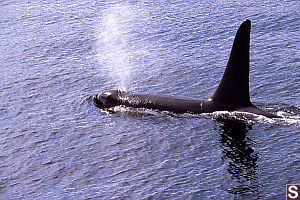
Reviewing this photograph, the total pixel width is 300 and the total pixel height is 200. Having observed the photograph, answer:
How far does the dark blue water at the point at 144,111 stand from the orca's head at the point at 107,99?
805 millimetres

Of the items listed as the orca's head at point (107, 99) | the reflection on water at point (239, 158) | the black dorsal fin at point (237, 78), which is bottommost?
the reflection on water at point (239, 158)

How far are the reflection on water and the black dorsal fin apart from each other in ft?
5.04

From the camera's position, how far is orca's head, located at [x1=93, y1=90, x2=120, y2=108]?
47.5 meters

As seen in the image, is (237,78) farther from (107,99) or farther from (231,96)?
(107,99)

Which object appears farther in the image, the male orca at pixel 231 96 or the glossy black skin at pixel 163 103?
the glossy black skin at pixel 163 103

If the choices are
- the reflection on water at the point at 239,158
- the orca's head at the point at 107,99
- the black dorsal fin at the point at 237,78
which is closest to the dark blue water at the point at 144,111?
the reflection on water at the point at 239,158

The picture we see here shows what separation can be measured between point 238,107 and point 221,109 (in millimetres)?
1221

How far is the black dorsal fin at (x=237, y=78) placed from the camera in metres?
39.0

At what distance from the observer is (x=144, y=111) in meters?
44.7

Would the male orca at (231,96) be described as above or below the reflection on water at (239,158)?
above

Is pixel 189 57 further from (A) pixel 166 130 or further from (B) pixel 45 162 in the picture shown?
(B) pixel 45 162

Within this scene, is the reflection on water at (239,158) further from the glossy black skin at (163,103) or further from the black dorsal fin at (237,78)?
the black dorsal fin at (237,78)

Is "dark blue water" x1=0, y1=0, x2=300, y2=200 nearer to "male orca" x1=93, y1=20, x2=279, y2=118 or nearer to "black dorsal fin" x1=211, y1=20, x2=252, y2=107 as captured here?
"male orca" x1=93, y1=20, x2=279, y2=118

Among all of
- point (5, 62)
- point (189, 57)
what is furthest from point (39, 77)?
point (189, 57)
